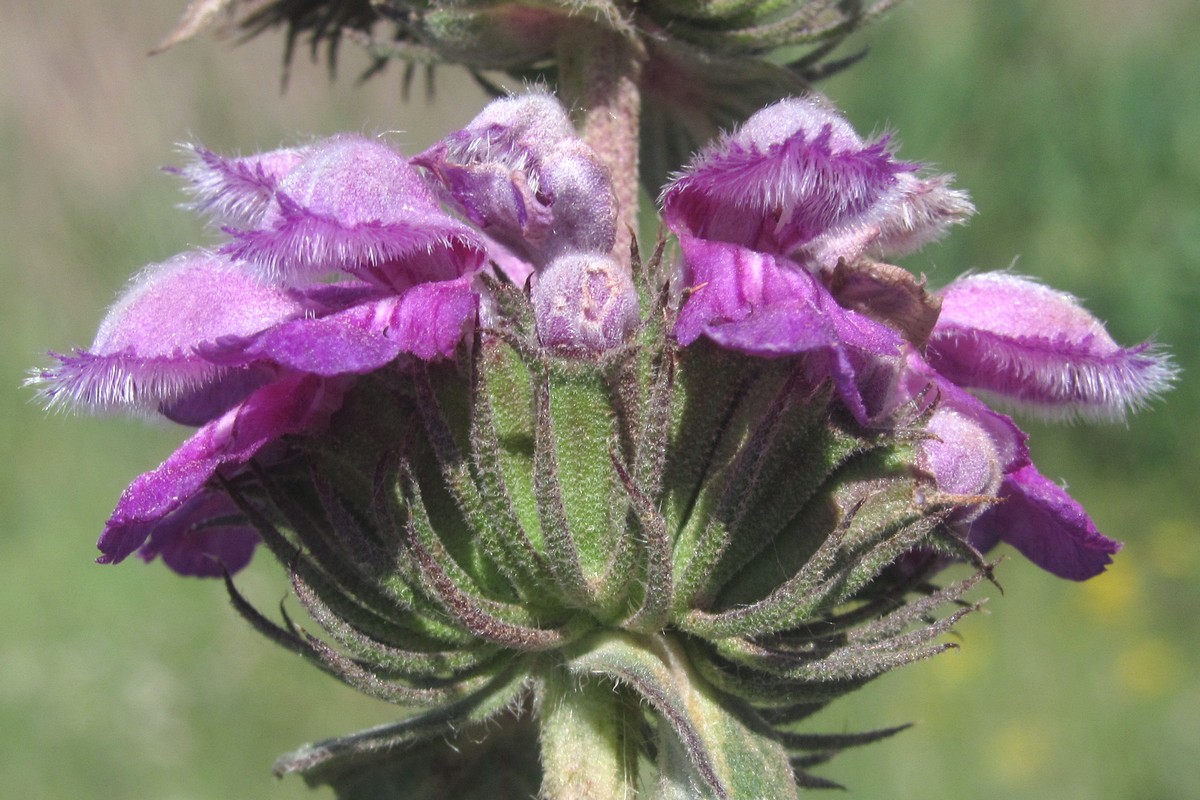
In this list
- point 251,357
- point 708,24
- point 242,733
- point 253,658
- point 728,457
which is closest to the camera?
point 251,357

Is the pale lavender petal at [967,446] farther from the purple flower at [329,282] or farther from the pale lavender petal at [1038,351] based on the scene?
the purple flower at [329,282]

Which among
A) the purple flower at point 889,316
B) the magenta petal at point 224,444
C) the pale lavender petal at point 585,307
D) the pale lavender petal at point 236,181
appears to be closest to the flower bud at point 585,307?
the pale lavender petal at point 585,307

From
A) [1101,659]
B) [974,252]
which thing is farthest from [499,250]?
[974,252]

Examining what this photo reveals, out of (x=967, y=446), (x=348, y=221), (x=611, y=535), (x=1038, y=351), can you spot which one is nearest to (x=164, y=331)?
(x=348, y=221)

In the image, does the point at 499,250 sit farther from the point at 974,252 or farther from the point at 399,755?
the point at 974,252

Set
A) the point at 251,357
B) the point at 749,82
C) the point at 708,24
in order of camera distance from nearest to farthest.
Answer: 1. the point at 251,357
2. the point at 708,24
3. the point at 749,82

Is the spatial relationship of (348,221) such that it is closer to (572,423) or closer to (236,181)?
(236,181)

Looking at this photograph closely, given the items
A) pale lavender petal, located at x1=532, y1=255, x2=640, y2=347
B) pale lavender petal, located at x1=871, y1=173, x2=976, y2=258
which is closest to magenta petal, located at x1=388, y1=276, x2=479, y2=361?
pale lavender petal, located at x1=532, y1=255, x2=640, y2=347
